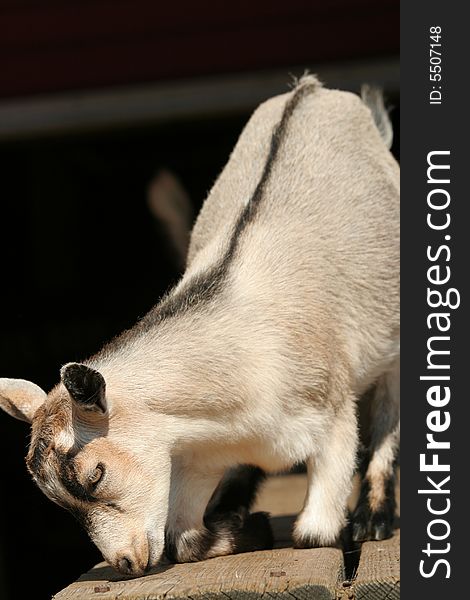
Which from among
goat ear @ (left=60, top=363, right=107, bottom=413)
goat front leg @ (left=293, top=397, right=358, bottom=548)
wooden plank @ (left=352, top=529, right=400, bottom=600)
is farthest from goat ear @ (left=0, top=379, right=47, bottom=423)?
wooden plank @ (left=352, top=529, right=400, bottom=600)

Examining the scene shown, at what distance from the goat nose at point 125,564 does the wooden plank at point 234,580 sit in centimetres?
4

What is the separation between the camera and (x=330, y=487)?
4418 mm

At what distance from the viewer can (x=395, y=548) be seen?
4305 millimetres

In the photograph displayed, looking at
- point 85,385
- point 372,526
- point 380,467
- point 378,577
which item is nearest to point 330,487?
point 372,526

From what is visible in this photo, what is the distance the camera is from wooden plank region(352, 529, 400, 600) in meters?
3.55

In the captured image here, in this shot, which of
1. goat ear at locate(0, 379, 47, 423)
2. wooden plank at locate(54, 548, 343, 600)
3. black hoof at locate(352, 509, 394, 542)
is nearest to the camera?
wooden plank at locate(54, 548, 343, 600)

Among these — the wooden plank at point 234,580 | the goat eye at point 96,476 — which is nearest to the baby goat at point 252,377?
the goat eye at point 96,476

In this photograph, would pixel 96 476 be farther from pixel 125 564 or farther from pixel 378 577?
pixel 378 577

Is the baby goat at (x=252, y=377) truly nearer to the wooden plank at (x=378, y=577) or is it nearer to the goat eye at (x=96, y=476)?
the goat eye at (x=96, y=476)

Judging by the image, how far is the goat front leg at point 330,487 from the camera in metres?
4.32

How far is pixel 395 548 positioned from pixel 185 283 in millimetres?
1185

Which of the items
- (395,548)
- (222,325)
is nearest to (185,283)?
(222,325)

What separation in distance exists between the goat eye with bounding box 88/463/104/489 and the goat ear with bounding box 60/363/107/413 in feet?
0.58

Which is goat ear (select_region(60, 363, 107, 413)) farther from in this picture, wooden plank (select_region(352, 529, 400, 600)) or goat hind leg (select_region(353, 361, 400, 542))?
goat hind leg (select_region(353, 361, 400, 542))
